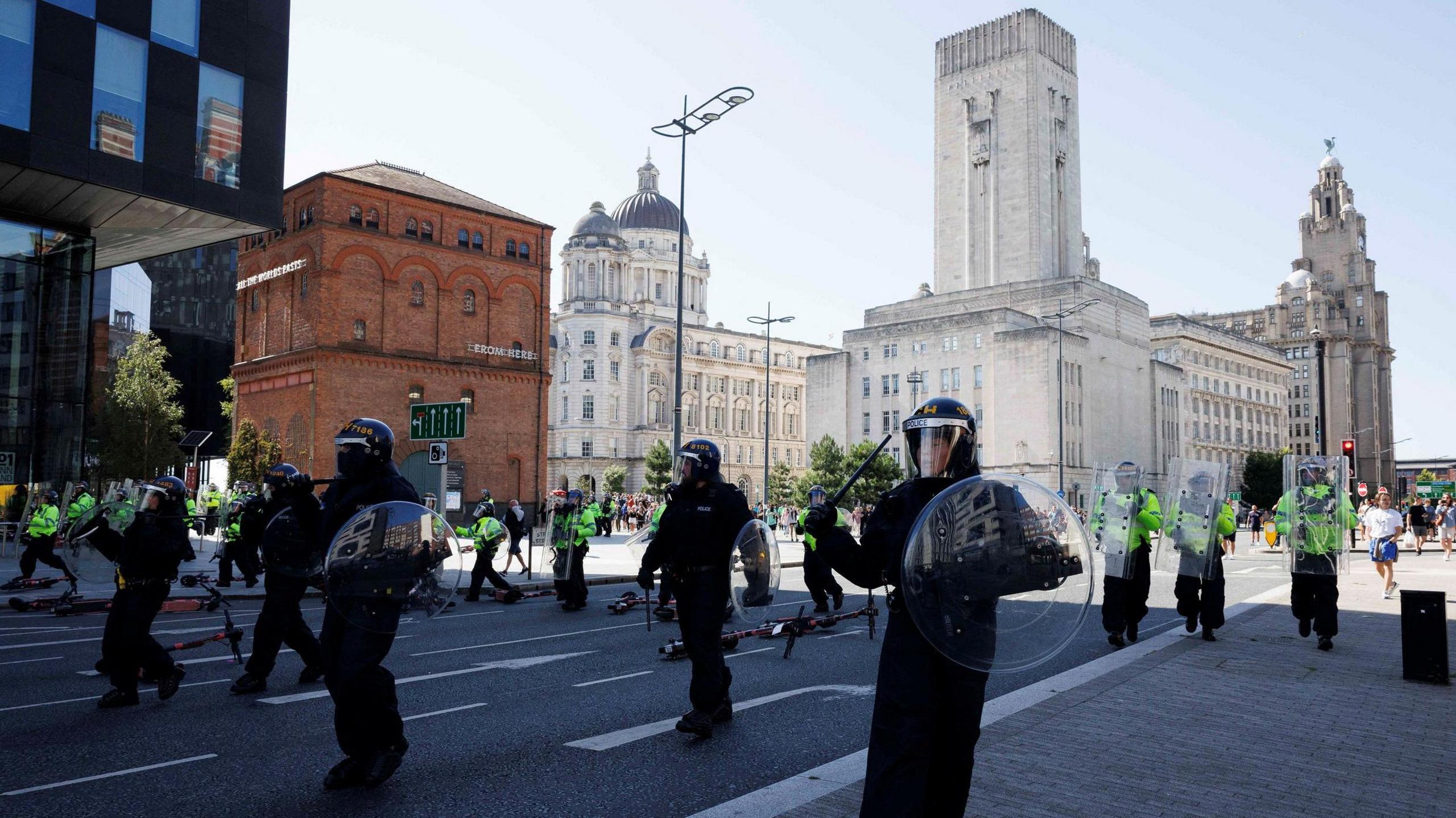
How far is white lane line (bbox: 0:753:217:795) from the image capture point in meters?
5.74

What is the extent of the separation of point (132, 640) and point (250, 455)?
37020mm

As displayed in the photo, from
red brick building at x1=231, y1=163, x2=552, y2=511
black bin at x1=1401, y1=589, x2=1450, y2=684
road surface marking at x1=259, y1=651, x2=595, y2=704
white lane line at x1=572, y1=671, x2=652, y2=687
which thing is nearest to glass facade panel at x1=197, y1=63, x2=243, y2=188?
red brick building at x1=231, y1=163, x2=552, y2=511

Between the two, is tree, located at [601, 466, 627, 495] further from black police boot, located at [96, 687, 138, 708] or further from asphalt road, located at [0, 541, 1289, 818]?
black police boot, located at [96, 687, 138, 708]

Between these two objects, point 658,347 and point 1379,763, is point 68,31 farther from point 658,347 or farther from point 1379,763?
point 658,347

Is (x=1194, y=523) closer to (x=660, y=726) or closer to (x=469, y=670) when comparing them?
(x=660, y=726)

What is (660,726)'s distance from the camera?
297 inches

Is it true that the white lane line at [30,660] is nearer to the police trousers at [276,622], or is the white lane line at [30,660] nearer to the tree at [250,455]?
the police trousers at [276,622]

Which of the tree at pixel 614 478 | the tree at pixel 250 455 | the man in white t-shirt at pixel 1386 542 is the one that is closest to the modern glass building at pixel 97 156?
the tree at pixel 250 455

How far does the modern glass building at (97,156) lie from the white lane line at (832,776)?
21.0 meters

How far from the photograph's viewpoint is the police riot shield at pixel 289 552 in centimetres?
902

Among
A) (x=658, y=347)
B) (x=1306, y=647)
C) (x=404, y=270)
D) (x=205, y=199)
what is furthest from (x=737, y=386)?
(x=1306, y=647)

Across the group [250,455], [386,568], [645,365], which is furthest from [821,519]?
[645,365]

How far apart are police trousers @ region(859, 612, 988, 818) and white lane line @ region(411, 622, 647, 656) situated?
814 centimetres

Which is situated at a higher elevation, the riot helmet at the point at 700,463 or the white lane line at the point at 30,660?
the riot helmet at the point at 700,463
